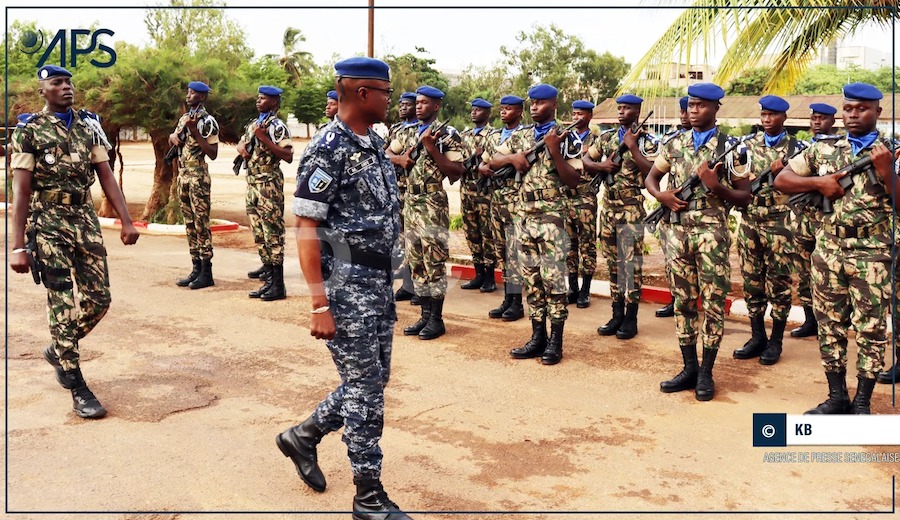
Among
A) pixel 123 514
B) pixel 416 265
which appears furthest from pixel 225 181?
pixel 123 514

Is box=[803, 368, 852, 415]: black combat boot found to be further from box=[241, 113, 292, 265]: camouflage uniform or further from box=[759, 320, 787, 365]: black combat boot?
box=[241, 113, 292, 265]: camouflage uniform

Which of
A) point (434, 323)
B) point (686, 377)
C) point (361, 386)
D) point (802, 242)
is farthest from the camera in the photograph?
point (434, 323)

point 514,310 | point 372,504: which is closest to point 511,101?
point 514,310

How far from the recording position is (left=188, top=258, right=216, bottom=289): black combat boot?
30.1 ft

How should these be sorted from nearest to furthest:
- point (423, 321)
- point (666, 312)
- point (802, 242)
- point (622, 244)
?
point (802, 242) < point (423, 321) < point (622, 244) < point (666, 312)

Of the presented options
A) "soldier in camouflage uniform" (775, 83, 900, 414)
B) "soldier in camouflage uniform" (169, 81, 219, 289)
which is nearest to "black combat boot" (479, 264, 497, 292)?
"soldier in camouflage uniform" (169, 81, 219, 289)

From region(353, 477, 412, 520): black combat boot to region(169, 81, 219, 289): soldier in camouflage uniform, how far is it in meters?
5.80

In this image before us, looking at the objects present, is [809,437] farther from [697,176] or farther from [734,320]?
[734,320]

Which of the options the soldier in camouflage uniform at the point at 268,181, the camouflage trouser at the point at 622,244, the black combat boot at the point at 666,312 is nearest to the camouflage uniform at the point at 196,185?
the soldier in camouflage uniform at the point at 268,181

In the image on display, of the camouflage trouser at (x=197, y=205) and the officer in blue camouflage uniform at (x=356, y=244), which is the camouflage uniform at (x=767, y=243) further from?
the camouflage trouser at (x=197, y=205)

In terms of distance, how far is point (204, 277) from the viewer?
9250 millimetres

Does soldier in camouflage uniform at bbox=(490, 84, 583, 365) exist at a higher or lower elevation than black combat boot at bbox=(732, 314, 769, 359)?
higher

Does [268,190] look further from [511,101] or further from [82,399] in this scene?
[82,399]

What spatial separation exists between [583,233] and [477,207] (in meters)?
1.21
